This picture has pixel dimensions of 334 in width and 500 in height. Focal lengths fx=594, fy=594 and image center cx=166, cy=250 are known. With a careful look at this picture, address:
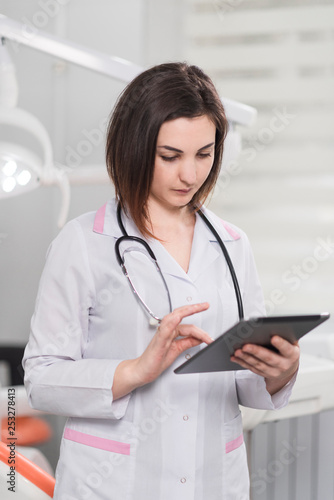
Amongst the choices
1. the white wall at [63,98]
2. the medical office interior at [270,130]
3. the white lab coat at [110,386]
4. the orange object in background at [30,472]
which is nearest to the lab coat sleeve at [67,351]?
the white lab coat at [110,386]

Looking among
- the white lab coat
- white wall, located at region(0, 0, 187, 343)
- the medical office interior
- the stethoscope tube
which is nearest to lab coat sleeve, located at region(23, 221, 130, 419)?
the white lab coat

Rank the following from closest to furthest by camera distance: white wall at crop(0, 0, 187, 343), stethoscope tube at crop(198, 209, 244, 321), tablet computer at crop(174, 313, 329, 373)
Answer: tablet computer at crop(174, 313, 329, 373) → stethoscope tube at crop(198, 209, 244, 321) → white wall at crop(0, 0, 187, 343)

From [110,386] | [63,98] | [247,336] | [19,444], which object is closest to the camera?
[247,336]

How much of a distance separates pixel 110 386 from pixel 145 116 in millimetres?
398

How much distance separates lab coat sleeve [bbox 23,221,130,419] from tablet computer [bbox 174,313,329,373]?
0.14 m

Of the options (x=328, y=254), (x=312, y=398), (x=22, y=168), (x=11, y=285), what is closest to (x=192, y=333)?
(x=22, y=168)

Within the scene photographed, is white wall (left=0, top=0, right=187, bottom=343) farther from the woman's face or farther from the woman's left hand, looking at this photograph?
the woman's left hand

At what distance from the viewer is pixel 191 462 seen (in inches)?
35.9

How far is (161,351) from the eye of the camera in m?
0.81

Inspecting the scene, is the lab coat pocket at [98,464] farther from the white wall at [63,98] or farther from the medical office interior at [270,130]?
the white wall at [63,98]

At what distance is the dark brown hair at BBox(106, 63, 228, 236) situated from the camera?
34.5 inches

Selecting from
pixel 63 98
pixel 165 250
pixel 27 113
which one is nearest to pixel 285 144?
pixel 63 98

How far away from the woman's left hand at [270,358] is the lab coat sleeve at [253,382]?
84 millimetres

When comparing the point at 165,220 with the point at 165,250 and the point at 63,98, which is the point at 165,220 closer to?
the point at 165,250
